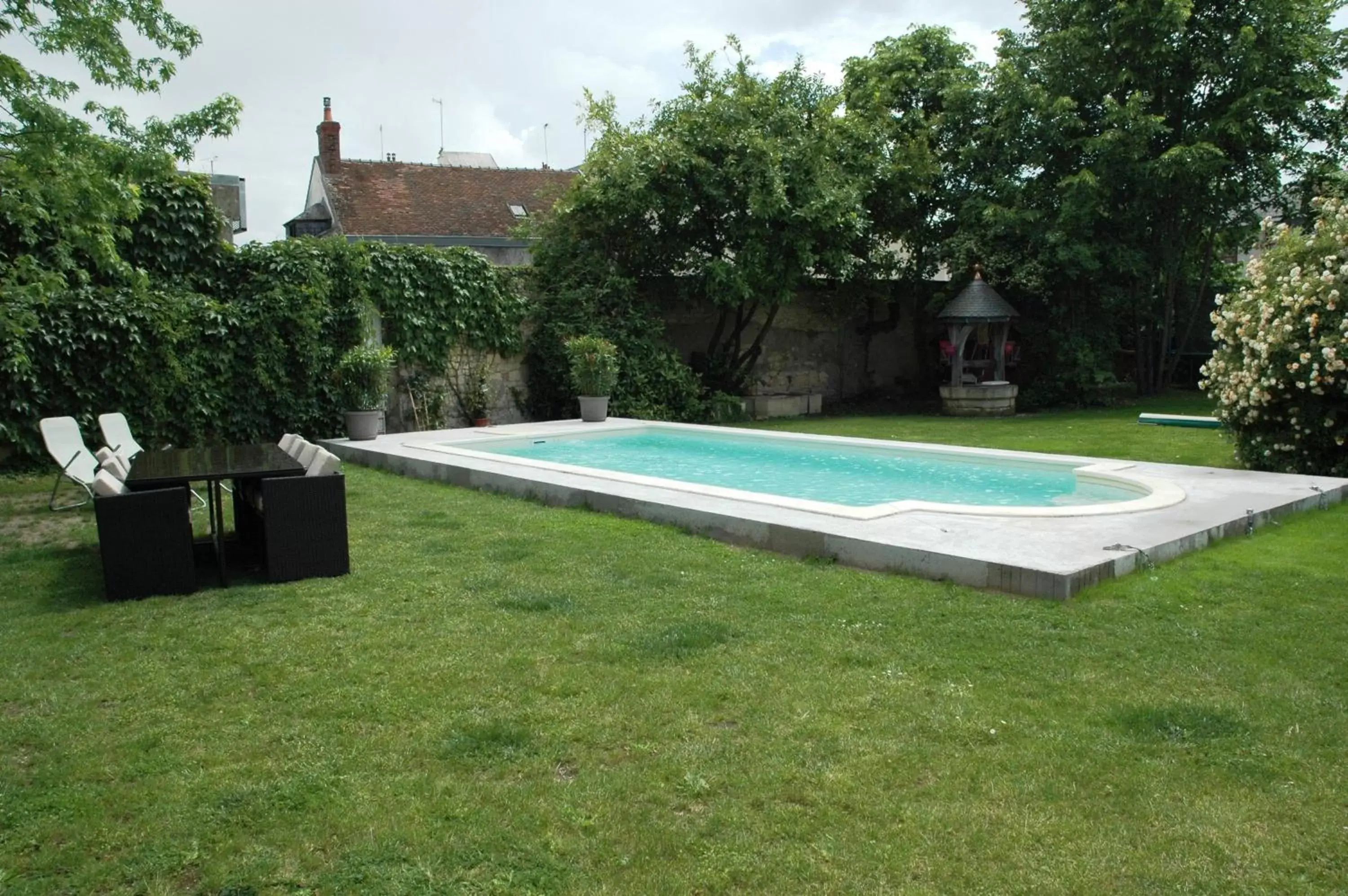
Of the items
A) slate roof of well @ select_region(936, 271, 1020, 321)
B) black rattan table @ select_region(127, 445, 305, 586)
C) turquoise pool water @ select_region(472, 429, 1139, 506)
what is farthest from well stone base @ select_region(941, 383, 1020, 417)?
black rattan table @ select_region(127, 445, 305, 586)

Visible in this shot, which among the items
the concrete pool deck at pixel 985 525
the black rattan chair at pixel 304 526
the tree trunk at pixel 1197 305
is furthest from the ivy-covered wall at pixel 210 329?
the tree trunk at pixel 1197 305

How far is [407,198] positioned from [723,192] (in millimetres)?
13751

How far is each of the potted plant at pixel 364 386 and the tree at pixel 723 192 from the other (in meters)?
3.50

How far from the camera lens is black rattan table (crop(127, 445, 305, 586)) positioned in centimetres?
493

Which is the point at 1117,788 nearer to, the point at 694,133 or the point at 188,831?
the point at 188,831

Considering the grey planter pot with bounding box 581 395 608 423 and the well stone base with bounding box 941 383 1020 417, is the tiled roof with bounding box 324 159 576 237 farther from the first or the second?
the well stone base with bounding box 941 383 1020 417

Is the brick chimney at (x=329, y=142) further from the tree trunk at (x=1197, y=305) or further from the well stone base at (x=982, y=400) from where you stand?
the tree trunk at (x=1197, y=305)

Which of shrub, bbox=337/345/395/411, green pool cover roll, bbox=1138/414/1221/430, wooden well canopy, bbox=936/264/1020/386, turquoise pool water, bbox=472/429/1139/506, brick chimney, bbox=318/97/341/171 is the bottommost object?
turquoise pool water, bbox=472/429/1139/506

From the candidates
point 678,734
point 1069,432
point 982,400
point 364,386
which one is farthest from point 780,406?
point 678,734

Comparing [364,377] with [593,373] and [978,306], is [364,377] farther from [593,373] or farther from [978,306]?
[978,306]

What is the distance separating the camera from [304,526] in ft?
16.4

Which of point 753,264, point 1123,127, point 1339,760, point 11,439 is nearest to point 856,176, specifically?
point 753,264

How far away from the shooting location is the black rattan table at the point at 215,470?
4.93m

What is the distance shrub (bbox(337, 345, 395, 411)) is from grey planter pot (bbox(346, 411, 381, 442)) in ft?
0.42
